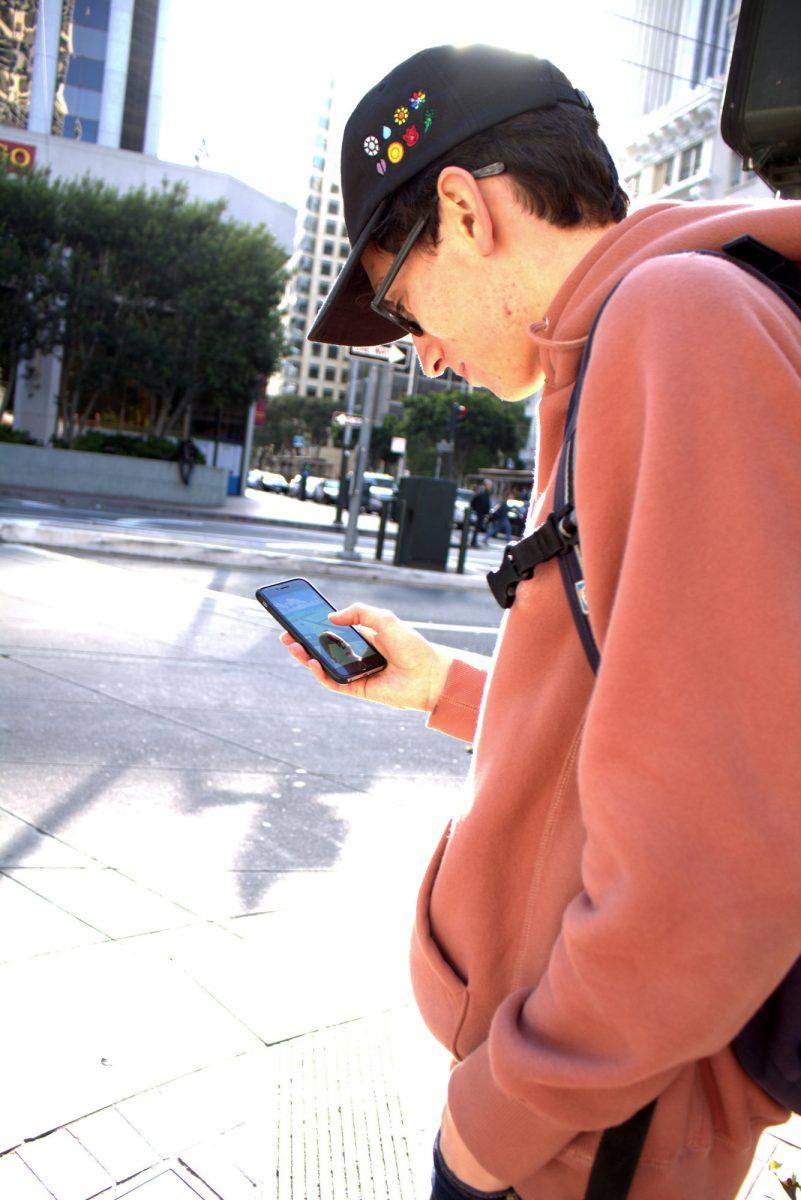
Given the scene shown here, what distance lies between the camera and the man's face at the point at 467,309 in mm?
1291

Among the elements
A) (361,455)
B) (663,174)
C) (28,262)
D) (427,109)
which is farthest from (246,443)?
(663,174)

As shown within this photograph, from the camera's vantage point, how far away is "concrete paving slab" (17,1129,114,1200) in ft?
6.91

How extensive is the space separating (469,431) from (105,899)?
257 ft

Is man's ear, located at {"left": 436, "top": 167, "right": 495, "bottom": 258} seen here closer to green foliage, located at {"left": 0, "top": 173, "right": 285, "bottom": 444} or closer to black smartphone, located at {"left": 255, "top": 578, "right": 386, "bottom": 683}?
black smartphone, located at {"left": 255, "top": 578, "right": 386, "bottom": 683}

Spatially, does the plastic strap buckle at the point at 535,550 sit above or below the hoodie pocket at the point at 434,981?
above

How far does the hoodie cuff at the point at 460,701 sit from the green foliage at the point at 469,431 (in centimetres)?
7824

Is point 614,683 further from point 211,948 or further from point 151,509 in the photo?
point 151,509

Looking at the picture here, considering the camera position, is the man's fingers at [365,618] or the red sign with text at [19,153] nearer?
the man's fingers at [365,618]

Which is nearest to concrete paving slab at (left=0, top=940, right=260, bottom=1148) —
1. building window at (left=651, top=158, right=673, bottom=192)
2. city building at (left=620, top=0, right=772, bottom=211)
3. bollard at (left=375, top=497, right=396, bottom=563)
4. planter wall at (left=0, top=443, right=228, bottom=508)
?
bollard at (left=375, top=497, right=396, bottom=563)

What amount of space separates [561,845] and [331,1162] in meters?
1.57

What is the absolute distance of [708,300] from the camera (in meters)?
0.87

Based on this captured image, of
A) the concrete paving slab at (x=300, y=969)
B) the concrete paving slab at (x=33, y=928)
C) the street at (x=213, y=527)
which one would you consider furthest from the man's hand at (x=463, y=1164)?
the street at (x=213, y=527)

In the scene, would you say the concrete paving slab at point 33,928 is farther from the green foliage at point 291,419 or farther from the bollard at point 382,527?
the green foliage at point 291,419

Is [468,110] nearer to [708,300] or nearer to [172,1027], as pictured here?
[708,300]
